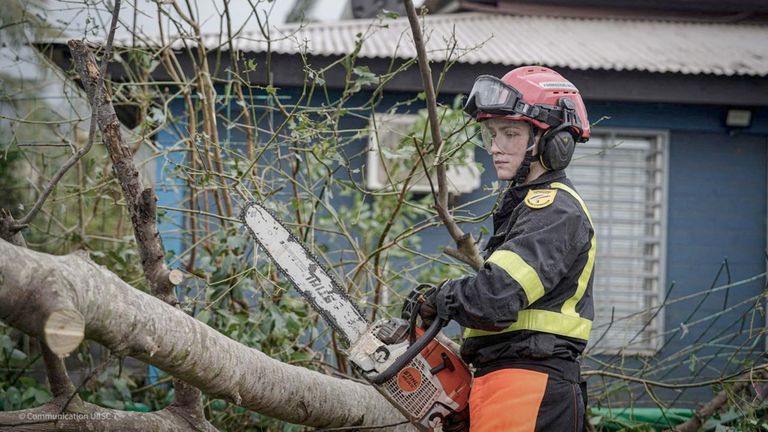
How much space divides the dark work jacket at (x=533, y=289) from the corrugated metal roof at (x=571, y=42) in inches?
154

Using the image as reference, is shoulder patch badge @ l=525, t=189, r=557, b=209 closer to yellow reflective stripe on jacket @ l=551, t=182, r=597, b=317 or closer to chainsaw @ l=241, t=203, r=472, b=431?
yellow reflective stripe on jacket @ l=551, t=182, r=597, b=317

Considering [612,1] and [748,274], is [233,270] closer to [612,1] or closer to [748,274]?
[748,274]

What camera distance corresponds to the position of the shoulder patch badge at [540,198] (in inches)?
111

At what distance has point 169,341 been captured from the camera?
2529mm

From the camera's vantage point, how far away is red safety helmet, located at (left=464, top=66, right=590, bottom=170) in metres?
2.97

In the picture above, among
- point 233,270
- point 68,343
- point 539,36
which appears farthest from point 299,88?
point 68,343

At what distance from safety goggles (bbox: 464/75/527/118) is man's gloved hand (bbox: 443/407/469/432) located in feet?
3.40

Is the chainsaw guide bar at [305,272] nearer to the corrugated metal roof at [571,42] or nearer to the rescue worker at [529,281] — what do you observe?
the rescue worker at [529,281]

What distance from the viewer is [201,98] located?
4.49 m

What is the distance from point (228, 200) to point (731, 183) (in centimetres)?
555

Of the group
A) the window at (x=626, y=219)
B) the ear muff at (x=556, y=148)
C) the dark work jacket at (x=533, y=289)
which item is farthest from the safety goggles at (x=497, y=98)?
the window at (x=626, y=219)

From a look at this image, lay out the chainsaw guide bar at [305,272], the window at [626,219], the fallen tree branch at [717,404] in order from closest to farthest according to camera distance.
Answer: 1. the chainsaw guide bar at [305,272]
2. the fallen tree branch at [717,404]
3. the window at [626,219]

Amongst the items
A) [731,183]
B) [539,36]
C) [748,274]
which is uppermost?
[539,36]

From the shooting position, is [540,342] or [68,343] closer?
[68,343]
